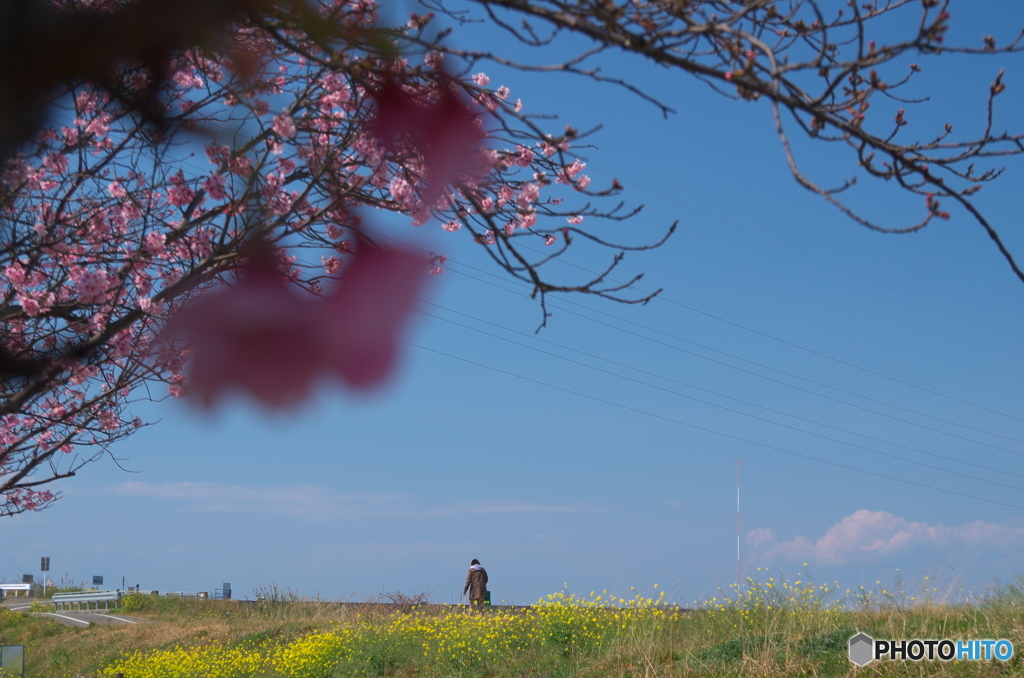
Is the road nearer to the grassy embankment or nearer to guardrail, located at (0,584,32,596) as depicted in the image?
the grassy embankment

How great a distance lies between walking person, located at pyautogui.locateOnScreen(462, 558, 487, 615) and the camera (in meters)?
14.5

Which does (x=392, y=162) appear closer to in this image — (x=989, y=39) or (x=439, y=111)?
(x=439, y=111)

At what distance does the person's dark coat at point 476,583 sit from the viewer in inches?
574

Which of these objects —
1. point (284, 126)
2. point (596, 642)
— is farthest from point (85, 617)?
point (284, 126)

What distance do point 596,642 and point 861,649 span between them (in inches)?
107

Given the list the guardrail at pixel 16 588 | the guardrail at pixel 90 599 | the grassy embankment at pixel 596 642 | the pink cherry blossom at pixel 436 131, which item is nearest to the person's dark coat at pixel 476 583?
the grassy embankment at pixel 596 642

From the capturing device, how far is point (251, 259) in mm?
4762

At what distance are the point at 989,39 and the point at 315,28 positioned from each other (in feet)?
7.81

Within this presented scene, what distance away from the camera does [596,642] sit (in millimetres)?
8453

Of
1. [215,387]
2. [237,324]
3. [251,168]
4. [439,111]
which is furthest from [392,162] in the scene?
[215,387]

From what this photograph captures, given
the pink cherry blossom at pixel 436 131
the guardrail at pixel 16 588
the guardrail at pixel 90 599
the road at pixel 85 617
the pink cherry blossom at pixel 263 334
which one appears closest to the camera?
the pink cherry blossom at pixel 436 131

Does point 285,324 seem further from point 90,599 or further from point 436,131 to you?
point 90,599

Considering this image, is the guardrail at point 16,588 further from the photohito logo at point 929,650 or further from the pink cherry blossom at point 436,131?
the pink cherry blossom at point 436,131

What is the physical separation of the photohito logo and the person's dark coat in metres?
8.70
